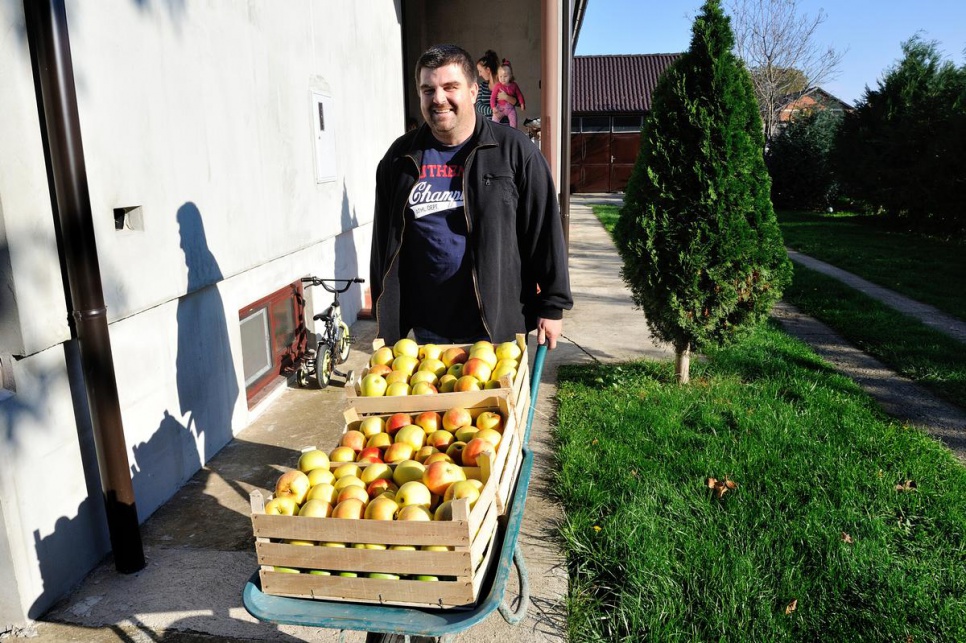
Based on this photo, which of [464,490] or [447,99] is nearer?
[464,490]

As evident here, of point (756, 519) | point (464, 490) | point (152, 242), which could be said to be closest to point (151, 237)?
point (152, 242)

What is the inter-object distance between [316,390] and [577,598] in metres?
3.55

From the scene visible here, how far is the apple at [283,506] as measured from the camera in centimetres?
216

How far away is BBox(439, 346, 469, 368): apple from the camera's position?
10.2 feet

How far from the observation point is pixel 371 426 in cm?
269

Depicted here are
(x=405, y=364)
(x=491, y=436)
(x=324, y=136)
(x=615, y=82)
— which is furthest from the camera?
(x=615, y=82)

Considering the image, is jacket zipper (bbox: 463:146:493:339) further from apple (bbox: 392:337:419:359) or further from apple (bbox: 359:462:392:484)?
apple (bbox: 359:462:392:484)

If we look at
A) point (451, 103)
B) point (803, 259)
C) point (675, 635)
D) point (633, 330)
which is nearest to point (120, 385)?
point (451, 103)

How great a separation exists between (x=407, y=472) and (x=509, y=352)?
850mm

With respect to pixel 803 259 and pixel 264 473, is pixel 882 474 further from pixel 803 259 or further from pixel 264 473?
pixel 803 259

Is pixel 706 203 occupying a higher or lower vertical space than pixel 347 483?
higher

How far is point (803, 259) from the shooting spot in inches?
545

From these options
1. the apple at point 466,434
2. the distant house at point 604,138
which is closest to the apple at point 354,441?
the apple at point 466,434

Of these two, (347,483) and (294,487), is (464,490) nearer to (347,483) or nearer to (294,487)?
(347,483)
